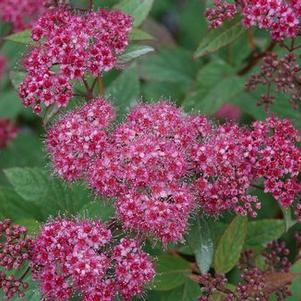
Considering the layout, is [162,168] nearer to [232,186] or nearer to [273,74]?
[232,186]

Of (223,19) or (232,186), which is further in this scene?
(223,19)

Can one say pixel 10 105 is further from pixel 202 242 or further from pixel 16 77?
pixel 202 242

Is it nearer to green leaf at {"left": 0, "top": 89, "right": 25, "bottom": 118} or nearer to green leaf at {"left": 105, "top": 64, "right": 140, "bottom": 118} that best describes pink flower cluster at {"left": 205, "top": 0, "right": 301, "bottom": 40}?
green leaf at {"left": 105, "top": 64, "right": 140, "bottom": 118}

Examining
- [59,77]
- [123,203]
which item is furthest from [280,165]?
[59,77]

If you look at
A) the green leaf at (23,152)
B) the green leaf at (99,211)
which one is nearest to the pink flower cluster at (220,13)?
the green leaf at (99,211)

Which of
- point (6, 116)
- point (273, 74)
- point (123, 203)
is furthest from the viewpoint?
point (6, 116)

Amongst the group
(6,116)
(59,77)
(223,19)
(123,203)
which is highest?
(223,19)

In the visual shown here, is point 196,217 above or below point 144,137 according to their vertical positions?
below

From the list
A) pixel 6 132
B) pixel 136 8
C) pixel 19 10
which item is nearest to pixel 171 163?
pixel 136 8

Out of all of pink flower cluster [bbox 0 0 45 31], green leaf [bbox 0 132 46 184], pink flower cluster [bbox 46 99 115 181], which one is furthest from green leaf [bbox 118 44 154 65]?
green leaf [bbox 0 132 46 184]
